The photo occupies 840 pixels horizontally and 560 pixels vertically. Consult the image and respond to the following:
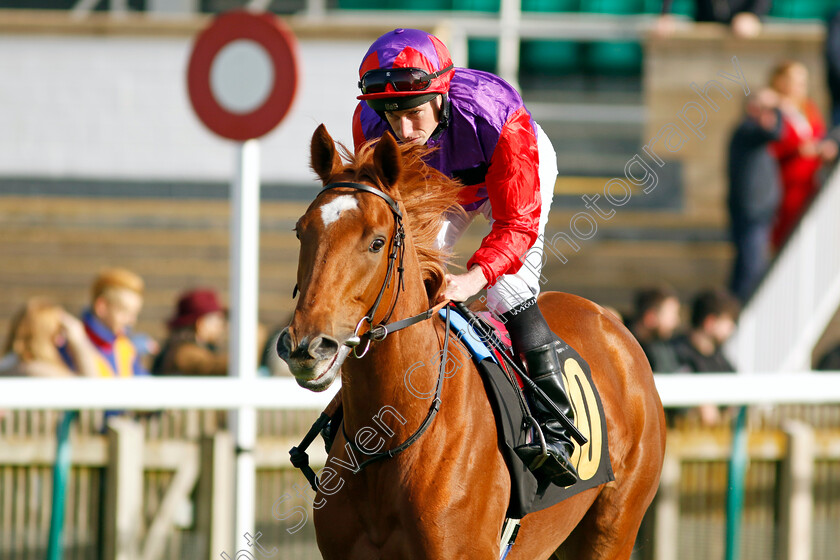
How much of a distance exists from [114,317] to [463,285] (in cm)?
329

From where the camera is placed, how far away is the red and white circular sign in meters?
4.54

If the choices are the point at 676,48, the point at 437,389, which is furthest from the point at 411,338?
the point at 676,48

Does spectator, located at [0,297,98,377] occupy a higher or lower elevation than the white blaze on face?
lower

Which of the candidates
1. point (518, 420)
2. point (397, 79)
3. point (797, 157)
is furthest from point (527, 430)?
point (797, 157)

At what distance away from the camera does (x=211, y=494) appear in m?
4.66

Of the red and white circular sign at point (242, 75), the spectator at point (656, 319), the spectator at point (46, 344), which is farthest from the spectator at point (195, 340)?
the spectator at point (656, 319)

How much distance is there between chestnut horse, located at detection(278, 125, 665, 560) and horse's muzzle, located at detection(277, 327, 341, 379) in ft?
0.05

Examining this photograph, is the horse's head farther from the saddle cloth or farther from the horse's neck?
the saddle cloth

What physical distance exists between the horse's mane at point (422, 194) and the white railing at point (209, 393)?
1512 millimetres

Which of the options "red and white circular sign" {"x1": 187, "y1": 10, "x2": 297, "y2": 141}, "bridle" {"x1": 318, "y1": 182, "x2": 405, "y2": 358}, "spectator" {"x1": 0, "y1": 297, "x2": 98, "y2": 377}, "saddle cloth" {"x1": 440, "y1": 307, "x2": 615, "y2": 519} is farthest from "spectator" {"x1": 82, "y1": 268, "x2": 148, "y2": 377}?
"bridle" {"x1": 318, "y1": 182, "x2": 405, "y2": 358}

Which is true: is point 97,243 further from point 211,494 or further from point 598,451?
point 598,451

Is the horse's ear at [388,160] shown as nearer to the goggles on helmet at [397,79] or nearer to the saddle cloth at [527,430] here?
the goggles on helmet at [397,79]

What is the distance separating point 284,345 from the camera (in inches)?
95.7

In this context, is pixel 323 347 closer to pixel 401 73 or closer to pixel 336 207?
pixel 336 207
